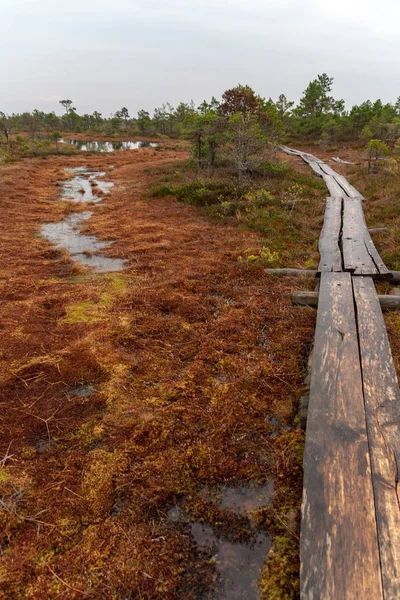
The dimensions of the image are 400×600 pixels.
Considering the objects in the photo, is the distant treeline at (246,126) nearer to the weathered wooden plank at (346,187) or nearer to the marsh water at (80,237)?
the weathered wooden plank at (346,187)

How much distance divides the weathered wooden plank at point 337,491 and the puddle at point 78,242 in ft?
19.3

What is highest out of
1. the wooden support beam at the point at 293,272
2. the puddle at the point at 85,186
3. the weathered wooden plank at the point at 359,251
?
the puddle at the point at 85,186

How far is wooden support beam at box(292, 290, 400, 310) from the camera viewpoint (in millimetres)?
5426

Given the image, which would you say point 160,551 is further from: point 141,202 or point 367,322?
point 141,202

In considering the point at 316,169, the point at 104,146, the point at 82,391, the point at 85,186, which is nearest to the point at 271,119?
the point at 316,169

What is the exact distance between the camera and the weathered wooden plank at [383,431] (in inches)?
82.7

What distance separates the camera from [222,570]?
94.0 inches

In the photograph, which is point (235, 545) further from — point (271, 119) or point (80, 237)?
point (271, 119)

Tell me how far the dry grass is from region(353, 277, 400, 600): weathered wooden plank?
0.71 metres

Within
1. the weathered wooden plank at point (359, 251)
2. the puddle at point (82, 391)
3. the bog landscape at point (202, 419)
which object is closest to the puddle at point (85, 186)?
the bog landscape at point (202, 419)

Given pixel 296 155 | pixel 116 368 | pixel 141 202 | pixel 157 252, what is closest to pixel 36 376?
pixel 116 368

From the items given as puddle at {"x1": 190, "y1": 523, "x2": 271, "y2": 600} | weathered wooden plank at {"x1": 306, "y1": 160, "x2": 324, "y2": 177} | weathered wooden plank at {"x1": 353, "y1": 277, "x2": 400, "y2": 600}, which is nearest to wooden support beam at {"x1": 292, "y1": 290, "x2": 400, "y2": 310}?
weathered wooden plank at {"x1": 353, "y1": 277, "x2": 400, "y2": 600}

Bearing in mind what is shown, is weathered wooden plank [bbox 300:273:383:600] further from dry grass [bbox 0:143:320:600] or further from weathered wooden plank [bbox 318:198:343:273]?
weathered wooden plank [bbox 318:198:343:273]

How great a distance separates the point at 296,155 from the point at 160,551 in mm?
30484
